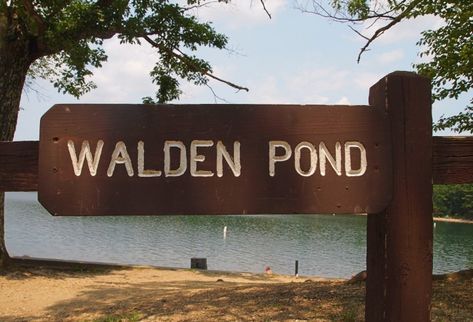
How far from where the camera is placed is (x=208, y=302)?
5379 mm

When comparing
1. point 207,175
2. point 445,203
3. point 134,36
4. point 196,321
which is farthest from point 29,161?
point 445,203

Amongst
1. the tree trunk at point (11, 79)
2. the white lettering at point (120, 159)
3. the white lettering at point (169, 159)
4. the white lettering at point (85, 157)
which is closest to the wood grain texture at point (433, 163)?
the white lettering at point (85, 157)

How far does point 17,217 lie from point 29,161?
4712 cm

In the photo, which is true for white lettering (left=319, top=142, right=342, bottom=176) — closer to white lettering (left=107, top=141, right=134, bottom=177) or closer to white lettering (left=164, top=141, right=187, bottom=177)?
white lettering (left=164, top=141, right=187, bottom=177)

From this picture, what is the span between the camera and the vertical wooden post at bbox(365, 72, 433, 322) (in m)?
1.81

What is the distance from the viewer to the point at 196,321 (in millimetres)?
4551

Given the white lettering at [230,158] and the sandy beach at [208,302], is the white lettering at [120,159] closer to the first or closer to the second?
the white lettering at [230,158]

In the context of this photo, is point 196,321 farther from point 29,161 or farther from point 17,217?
point 17,217

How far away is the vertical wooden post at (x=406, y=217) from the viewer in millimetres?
1809

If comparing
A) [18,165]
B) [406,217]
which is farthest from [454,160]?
[18,165]

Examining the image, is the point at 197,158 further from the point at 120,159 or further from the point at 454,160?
the point at 454,160

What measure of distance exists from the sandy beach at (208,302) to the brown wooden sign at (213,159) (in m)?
2.64

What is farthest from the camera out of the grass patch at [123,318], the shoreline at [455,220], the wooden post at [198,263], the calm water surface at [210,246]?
the shoreline at [455,220]

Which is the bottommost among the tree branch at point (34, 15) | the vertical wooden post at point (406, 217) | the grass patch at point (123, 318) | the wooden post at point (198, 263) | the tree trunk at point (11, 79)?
the wooden post at point (198, 263)
